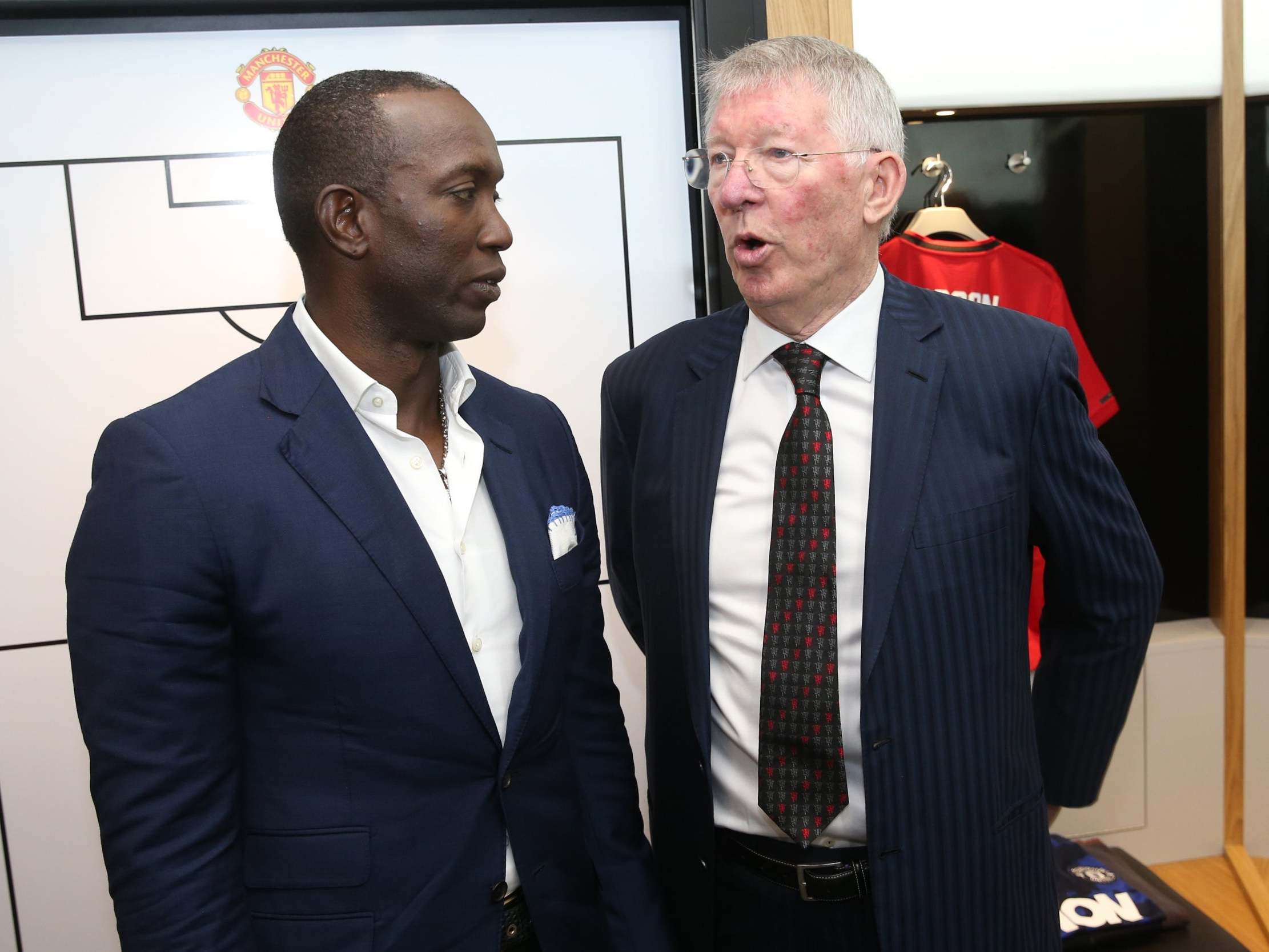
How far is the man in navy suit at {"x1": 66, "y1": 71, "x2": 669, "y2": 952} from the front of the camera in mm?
1052

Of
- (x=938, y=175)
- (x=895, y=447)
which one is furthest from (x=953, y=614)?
(x=938, y=175)

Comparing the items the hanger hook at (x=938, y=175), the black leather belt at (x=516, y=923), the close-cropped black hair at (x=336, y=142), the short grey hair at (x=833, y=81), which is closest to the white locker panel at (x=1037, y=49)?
the hanger hook at (x=938, y=175)

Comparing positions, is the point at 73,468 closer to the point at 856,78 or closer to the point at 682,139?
the point at 682,139

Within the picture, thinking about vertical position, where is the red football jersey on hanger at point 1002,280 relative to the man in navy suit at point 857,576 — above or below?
above

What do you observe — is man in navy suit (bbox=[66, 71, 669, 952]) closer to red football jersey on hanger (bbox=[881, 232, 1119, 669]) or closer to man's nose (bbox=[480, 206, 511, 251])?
man's nose (bbox=[480, 206, 511, 251])

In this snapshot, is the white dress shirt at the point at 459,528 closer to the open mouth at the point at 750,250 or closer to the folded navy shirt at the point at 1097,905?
the open mouth at the point at 750,250

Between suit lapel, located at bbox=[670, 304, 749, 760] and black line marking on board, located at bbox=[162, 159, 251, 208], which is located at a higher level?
black line marking on board, located at bbox=[162, 159, 251, 208]

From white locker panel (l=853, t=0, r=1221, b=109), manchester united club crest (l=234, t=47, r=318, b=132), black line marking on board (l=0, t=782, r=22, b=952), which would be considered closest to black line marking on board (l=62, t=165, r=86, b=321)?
manchester united club crest (l=234, t=47, r=318, b=132)

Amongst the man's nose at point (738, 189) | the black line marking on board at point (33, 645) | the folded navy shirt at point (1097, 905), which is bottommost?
Result: the folded navy shirt at point (1097, 905)

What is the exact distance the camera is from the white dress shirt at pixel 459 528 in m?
1.22

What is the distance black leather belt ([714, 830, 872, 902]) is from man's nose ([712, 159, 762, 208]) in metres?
0.91

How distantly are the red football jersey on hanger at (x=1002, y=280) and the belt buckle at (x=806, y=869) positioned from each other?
1.19m

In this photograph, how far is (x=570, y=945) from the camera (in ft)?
4.30

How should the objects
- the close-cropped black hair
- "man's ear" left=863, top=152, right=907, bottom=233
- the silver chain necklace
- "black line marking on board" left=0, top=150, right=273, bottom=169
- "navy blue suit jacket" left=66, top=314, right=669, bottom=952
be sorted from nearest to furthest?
"navy blue suit jacket" left=66, top=314, right=669, bottom=952, the close-cropped black hair, the silver chain necklace, "man's ear" left=863, top=152, right=907, bottom=233, "black line marking on board" left=0, top=150, right=273, bottom=169
